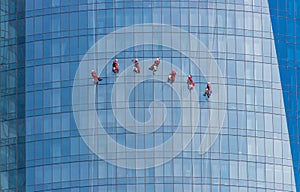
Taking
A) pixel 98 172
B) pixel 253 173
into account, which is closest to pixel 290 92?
pixel 253 173

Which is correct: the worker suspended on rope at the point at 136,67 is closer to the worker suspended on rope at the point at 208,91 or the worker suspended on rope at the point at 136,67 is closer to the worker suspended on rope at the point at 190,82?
the worker suspended on rope at the point at 190,82

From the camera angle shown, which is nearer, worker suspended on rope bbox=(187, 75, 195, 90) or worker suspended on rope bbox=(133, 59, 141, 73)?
worker suspended on rope bbox=(187, 75, 195, 90)

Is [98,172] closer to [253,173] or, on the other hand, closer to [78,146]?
[78,146]

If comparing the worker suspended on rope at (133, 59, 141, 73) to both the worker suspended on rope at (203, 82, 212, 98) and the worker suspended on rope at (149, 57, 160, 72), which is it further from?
the worker suspended on rope at (203, 82, 212, 98)

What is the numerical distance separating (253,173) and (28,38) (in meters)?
27.6

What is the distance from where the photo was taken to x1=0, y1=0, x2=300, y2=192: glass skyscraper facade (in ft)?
579

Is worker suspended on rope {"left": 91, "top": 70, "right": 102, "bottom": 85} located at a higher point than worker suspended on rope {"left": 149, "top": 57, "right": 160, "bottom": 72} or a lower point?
lower

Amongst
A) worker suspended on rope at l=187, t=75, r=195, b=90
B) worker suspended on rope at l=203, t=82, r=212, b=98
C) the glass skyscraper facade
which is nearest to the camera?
the glass skyscraper facade

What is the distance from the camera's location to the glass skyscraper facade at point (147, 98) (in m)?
176

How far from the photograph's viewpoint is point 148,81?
178m

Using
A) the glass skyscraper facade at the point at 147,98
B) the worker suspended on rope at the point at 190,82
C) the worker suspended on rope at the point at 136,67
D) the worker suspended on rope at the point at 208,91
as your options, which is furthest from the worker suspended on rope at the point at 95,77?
the worker suspended on rope at the point at 208,91

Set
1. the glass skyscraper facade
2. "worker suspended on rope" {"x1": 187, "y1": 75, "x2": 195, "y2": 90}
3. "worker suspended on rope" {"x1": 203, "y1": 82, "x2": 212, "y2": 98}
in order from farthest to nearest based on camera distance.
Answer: "worker suspended on rope" {"x1": 203, "y1": 82, "x2": 212, "y2": 98}
"worker suspended on rope" {"x1": 187, "y1": 75, "x2": 195, "y2": 90}
the glass skyscraper facade

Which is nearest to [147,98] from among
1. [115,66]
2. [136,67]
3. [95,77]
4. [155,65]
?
[136,67]

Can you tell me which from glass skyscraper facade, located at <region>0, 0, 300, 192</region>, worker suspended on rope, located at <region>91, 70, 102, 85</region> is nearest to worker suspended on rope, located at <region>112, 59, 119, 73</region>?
glass skyscraper facade, located at <region>0, 0, 300, 192</region>
